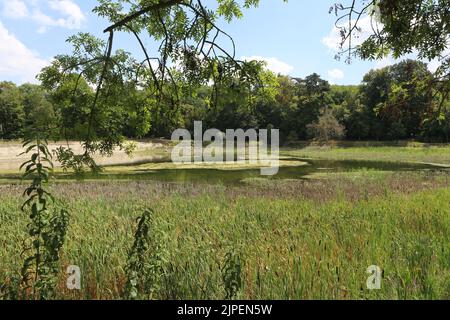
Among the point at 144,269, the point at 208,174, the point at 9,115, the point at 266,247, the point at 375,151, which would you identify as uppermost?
the point at 9,115

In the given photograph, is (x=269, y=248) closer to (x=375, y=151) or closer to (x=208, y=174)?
(x=208, y=174)

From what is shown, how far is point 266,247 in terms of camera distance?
6629 millimetres

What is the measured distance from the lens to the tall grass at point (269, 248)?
15.5 feet

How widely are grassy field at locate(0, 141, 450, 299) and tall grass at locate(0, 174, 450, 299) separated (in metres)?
0.02

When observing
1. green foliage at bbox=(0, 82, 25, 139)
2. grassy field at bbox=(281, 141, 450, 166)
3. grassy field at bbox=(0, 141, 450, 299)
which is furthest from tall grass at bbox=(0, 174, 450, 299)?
green foliage at bbox=(0, 82, 25, 139)

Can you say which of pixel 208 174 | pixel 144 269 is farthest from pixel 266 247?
pixel 208 174

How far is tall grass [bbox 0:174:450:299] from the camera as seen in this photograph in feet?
15.5

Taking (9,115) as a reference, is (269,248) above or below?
below

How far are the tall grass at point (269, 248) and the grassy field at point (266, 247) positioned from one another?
0.02m

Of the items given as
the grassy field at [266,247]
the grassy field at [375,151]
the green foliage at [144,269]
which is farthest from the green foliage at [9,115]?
the green foliage at [144,269]

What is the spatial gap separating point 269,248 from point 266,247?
0.81ft

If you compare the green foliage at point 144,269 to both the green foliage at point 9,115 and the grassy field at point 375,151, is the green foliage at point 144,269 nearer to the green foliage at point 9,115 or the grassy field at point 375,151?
the grassy field at point 375,151
